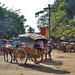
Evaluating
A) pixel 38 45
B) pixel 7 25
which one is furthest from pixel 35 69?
pixel 7 25

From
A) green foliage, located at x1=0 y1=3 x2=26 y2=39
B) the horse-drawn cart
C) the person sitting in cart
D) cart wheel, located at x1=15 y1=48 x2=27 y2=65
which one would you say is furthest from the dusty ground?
green foliage, located at x1=0 y1=3 x2=26 y2=39

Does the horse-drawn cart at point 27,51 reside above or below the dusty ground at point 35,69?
above

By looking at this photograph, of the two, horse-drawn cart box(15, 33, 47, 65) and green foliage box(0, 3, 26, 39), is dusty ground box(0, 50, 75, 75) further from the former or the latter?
green foliage box(0, 3, 26, 39)

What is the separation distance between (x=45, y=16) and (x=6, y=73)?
26223mm

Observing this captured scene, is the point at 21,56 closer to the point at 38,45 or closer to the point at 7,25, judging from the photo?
the point at 38,45

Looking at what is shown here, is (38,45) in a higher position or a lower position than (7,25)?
lower

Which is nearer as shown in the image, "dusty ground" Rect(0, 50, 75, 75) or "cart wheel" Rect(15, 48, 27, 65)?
"dusty ground" Rect(0, 50, 75, 75)

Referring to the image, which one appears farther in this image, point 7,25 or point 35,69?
point 7,25

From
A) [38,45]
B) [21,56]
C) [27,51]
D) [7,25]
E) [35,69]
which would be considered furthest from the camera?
[7,25]

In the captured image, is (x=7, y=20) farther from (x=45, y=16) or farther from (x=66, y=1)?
(x=66, y=1)

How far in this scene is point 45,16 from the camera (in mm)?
32719

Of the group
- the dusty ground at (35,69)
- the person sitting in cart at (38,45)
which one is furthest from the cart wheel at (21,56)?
the person sitting in cart at (38,45)

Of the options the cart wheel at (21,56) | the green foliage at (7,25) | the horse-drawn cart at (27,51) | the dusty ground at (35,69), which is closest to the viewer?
the dusty ground at (35,69)

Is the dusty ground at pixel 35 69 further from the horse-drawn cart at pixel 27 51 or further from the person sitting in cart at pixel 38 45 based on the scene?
the person sitting in cart at pixel 38 45
